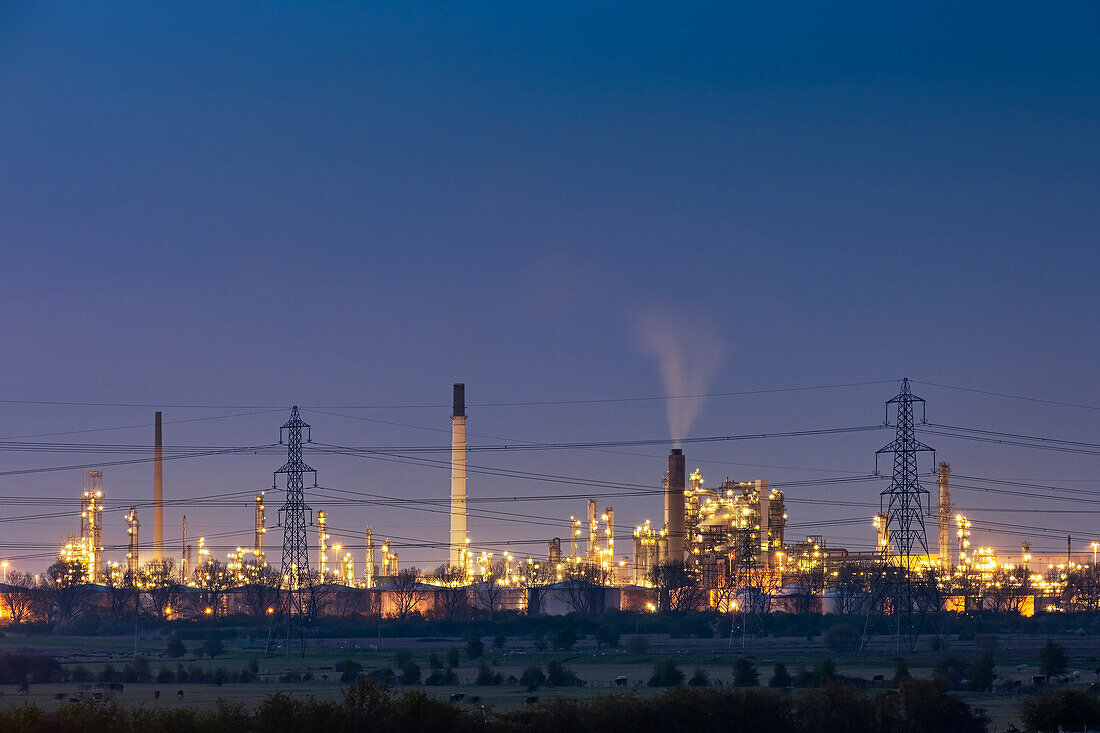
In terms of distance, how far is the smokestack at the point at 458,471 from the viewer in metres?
114

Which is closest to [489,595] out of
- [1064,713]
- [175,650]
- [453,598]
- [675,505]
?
[453,598]

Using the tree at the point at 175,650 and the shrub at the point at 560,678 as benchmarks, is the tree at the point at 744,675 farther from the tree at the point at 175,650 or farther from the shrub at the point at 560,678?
the tree at the point at 175,650

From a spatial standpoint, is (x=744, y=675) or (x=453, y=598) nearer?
(x=744, y=675)

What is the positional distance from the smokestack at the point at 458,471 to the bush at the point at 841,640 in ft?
134

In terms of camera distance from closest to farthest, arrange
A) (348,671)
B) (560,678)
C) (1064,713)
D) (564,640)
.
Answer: (1064,713) < (560,678) < (348,671) < (564,640)

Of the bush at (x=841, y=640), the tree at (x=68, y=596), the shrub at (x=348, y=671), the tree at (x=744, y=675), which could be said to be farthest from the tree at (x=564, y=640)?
the tree at (x=68, y=596)

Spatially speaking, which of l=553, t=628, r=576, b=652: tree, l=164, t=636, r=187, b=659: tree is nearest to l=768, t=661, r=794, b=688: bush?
l=553, t=628, r=576, b=652: tree

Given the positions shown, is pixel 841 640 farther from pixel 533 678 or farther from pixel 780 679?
pixel 533 678

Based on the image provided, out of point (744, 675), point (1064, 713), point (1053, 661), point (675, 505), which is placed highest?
point (675, 505)

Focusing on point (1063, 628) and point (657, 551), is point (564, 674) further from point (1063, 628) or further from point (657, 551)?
point (657, 551)

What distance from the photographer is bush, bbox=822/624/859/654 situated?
249 feet

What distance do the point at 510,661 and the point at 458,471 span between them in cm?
4246

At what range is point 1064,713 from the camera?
38.7m

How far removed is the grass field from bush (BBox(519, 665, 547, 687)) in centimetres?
113
